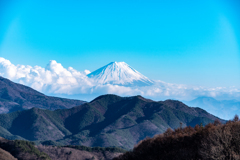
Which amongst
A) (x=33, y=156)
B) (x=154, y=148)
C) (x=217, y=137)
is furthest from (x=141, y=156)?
(x=33, y=156)

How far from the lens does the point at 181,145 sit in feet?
120

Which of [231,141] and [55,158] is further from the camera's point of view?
[55,158]

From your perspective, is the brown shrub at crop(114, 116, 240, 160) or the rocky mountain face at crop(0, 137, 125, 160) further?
the rocky mountain face at crop(0, 137, 125, 160)

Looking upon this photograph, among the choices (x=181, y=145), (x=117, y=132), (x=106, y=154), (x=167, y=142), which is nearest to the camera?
(x=181, y=145)

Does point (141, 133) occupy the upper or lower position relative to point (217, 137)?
upper

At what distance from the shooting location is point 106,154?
111500 millimetres

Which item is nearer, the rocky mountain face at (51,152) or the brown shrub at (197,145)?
the brown shrub at (197,145)

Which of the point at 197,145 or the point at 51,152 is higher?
the point at 197,145

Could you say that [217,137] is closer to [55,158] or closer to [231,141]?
[231,141]

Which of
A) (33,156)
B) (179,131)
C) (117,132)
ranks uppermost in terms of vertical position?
(117,132)

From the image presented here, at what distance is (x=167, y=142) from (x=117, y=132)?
501 feet

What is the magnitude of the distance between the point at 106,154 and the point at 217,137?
87.4 m

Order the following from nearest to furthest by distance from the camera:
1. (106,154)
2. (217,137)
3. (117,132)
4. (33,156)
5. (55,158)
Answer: (217,137), (33,156), (55,158), (106,154), (117,132)

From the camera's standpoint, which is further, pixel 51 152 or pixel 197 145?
pixel 51 152
